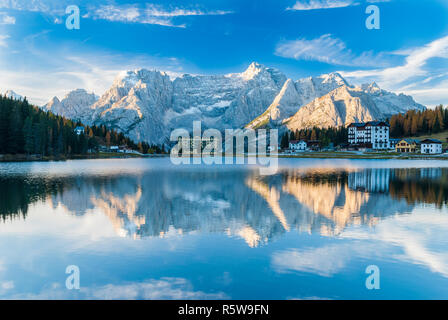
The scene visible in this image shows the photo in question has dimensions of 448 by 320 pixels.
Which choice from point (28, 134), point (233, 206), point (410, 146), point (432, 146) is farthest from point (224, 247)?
point (410, 146)

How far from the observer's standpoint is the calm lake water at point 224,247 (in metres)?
13.2

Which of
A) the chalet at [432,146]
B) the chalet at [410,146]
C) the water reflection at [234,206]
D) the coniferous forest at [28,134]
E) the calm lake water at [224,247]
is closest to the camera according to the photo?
the calm lake water at [224,247]

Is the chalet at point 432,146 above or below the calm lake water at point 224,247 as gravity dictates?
above

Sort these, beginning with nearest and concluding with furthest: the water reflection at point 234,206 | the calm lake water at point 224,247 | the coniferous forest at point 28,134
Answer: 1. the calm lake water at point 224,247
2. the water reflection at point 234,206
3. the coniferous forest at point 28,134

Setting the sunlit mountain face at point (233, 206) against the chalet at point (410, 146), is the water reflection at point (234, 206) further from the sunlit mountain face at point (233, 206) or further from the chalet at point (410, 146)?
the chalet at point (410, 146)

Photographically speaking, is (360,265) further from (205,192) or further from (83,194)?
(83,194)

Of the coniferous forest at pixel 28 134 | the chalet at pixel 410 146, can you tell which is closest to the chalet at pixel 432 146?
the chalet at pixel 410 146

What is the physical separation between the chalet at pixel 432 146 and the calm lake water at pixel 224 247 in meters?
146

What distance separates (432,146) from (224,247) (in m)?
173

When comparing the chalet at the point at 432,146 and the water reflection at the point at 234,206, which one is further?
the chalet at the point at 432,146

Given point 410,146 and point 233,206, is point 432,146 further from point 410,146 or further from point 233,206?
point 233,206

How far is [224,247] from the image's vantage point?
1848 centimetres
